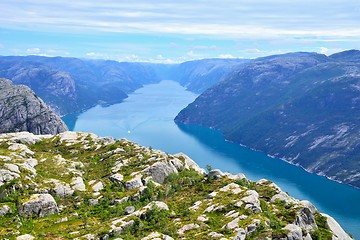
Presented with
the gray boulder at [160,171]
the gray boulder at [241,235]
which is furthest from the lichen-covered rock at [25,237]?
the gray boulder at [160,171]

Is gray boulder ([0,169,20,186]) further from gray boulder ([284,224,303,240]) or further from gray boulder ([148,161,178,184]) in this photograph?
gray boulder ([284,224,303,240])

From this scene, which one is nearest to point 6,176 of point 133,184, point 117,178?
point 117,178

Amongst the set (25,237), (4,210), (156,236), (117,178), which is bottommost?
(25,237)

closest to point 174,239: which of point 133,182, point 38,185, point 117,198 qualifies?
point 117,198

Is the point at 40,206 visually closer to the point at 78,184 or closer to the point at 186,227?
the point at 78,184

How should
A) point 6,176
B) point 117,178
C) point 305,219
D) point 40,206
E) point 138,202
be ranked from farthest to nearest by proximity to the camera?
point 117,178 → point 6,176 → point 138,202 → point 40,206 → point 305,219

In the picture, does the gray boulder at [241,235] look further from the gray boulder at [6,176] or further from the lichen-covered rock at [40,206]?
the gray boulder at [6,176]

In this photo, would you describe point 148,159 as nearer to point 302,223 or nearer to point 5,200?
point 5,200

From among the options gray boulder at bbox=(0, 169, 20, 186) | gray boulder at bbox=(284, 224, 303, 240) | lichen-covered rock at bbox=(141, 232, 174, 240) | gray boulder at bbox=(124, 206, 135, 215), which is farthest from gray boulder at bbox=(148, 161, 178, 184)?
gray boulder at bbox=(284, 224, 303, 240)
